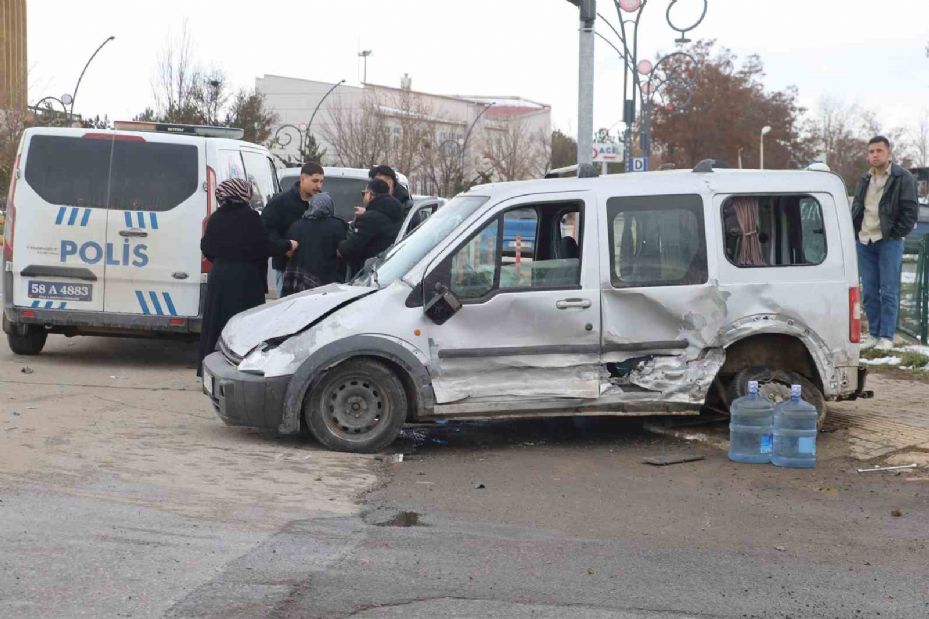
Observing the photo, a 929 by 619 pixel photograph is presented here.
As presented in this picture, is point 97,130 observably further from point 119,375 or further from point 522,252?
point 522,252

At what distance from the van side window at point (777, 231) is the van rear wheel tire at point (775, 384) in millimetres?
738

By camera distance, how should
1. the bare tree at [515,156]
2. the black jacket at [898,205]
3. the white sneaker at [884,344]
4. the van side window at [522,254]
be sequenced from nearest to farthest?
the van side window at [522,254] → the black jacket at [898,205] → the white sneaker at [884,344] → the bare tree at [515,156]

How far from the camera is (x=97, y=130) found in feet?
39.0

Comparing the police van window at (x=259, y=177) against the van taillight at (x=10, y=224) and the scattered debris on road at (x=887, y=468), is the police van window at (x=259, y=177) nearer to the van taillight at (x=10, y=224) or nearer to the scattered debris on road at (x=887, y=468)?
the van taillight at (x=10, y=224)

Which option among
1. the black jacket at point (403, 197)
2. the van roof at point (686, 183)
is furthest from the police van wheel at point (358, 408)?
the black jacket at point (403, 197)

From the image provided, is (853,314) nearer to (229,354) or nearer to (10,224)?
(229,354)

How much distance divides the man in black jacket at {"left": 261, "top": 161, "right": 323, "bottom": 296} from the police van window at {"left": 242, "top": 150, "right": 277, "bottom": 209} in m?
1.77

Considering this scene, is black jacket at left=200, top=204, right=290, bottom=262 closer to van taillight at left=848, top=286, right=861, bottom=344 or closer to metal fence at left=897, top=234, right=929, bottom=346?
van taillight at left=848, top=286, right=861, bottom=344

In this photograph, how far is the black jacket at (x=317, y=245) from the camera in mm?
10742

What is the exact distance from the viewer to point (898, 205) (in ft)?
38.6

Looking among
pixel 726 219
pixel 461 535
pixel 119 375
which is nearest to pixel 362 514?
pixel 461 535

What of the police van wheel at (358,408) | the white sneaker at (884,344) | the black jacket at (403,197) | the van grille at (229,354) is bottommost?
the police van wheel at (358,408)

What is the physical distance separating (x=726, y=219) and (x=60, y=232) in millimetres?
6264

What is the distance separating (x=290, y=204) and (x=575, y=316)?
12.2ft
